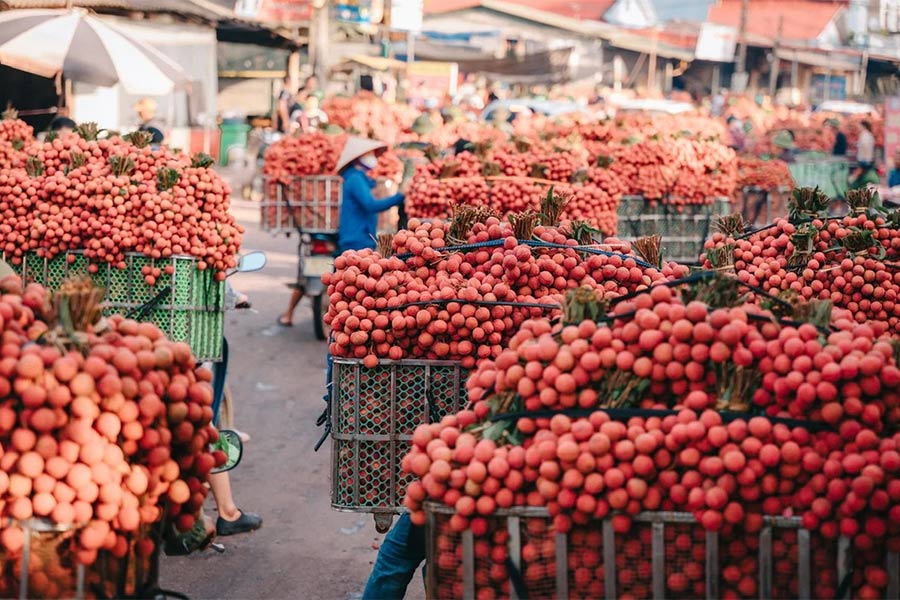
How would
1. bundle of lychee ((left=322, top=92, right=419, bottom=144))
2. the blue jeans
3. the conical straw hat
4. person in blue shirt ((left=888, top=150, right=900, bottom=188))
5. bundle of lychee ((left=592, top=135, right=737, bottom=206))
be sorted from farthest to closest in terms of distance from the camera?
bundle of lychee ((left=322, top=92, right=419, bottom=144)) < person in blue shirt ((left=888, top=150, right=900, bottom=188)) < bundle of lychee ((left=592, top=135, right=737, bottom=206)) < the conical straw hat < the blue jeans

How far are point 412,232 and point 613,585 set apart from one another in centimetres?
255

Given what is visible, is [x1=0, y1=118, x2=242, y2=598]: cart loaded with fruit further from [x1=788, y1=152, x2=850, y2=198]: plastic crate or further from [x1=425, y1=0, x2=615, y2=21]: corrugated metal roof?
[x1=425, y1=0, x2=615, y2=21]: corrugated metal roof

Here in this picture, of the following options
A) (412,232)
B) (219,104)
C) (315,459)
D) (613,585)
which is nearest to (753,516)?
(613,585)

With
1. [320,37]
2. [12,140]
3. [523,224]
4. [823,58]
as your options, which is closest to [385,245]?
[523,224]

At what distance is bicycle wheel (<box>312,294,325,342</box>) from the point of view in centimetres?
1180

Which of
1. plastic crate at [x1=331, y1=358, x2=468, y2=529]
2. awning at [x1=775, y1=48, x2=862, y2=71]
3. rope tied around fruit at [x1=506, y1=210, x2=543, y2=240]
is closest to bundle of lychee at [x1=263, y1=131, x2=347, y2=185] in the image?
rope tied around fruit at [x1=506, y1=210, x2=543, y2=240]

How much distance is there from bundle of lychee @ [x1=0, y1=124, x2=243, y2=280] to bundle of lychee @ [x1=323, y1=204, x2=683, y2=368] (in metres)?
1.38

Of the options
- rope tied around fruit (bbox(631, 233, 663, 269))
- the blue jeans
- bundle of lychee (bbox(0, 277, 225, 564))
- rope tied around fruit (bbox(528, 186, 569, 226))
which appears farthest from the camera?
rope tied around fruit (bbox(528, 186, 569, 226))

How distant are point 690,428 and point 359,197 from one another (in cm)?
707

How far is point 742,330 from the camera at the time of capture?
10.8 ft

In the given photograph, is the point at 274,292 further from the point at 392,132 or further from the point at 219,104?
the point at 219,104

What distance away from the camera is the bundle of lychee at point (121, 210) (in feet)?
20.0

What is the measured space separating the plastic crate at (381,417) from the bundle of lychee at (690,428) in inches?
49.4

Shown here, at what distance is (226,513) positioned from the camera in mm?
6664
